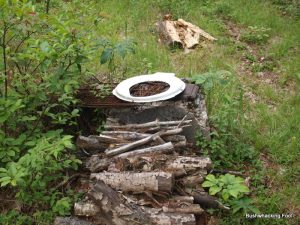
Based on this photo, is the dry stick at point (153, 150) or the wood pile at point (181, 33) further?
the wood pile at point (181, 33)

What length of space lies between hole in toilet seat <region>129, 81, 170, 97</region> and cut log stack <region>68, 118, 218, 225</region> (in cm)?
46

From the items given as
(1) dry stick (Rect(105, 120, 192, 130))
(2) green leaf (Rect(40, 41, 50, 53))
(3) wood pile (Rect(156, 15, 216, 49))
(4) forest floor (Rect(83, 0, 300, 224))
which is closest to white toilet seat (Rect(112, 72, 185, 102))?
(1) dry stick (Rect(105, 120, 192, 130))

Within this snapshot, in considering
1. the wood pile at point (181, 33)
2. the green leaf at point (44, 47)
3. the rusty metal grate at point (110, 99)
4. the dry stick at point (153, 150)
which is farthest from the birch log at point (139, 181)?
the wood pile at point (181, 33)

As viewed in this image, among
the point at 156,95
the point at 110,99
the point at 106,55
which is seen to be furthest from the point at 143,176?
the point at 106,55

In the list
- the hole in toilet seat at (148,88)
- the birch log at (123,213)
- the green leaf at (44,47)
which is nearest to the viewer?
the birch log at (123,213)

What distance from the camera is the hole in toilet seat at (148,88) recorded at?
427 cm

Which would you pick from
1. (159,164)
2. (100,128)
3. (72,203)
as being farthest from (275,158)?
(72,203)

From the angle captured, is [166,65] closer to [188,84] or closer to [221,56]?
[221,56]

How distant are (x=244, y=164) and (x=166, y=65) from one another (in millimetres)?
2337

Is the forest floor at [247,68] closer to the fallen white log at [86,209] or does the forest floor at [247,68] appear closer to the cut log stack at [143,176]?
the cut log stack at [143,176]

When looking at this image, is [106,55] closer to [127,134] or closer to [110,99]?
[110,99]

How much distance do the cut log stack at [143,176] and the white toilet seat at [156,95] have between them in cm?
29

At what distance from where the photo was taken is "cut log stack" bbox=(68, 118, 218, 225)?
309 cm

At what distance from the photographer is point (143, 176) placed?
323 cm
